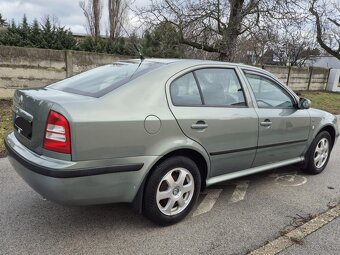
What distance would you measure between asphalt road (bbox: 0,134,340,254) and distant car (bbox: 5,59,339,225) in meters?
0.27

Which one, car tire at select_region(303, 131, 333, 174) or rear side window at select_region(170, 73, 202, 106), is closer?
rear side window at select_region(170, 73, 202, 106)

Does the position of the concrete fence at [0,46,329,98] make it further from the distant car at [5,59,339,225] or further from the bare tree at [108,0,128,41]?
the bare tree at [108,0,128,41]

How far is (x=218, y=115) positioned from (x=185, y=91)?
42cm

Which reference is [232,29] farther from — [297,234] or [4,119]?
[297,234]

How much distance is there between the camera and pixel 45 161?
2670 millimetres

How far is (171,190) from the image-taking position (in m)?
3.19

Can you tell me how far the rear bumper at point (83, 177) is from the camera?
2.59 m

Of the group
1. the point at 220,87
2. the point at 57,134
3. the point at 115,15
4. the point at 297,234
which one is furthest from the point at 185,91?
the point at 115,15

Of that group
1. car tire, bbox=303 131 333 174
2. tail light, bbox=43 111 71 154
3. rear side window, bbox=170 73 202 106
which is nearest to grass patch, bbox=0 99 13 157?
tail light, bbox=43 111 71 154

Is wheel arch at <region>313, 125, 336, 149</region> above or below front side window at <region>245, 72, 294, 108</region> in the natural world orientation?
below

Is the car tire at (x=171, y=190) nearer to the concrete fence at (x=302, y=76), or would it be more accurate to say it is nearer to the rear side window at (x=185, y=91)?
the rear side window at (x=185, y=91)

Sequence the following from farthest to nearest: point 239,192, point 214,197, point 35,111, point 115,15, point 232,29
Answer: point 115,15, point 232,29, point 239,192, point 214,197, point 35,111

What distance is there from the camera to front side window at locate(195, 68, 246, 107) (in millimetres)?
3490

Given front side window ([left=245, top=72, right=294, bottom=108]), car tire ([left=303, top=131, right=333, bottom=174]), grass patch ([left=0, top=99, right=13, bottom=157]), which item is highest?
front side window ([left=245, top=72, right=294, bottom=108])
